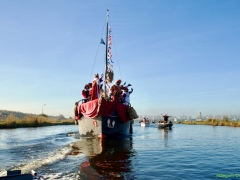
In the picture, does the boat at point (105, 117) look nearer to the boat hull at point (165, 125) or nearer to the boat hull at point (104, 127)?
the boat hull at point (104, 127)

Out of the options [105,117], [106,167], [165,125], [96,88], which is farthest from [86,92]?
[165,125]

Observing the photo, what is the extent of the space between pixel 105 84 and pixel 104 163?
40.3 ft

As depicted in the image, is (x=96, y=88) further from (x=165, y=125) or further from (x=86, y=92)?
(x=165, y=125)

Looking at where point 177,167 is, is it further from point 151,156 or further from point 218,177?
point 151,156

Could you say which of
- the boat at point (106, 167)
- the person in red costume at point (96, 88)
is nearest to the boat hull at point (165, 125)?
the person in red costume at point (96, 88)

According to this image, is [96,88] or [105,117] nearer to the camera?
[105,117]

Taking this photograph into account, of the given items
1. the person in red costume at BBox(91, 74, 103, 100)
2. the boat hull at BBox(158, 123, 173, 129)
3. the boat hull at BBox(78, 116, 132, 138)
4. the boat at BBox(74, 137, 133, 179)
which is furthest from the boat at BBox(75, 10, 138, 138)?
the boat hull at BBox(158, 123, 173, 129)

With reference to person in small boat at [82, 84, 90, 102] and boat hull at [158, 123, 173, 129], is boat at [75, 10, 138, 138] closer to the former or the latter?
person in small boat at [82, 84, 90, 102]

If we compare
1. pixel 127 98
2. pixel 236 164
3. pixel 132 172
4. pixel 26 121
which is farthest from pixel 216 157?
pixel 26 121

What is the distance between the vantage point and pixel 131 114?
56.4 feet

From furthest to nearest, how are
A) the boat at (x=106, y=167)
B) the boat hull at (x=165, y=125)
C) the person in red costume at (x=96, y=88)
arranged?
1. the boat hull at (x=165, y=125)
2. the person in red costume at (x=96, y=88)
3. the boat at (x=106, y=167)

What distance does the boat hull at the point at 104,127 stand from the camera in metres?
15.5

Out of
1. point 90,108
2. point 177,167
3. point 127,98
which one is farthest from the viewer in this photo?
point 127,98

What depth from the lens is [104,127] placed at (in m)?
15.6
